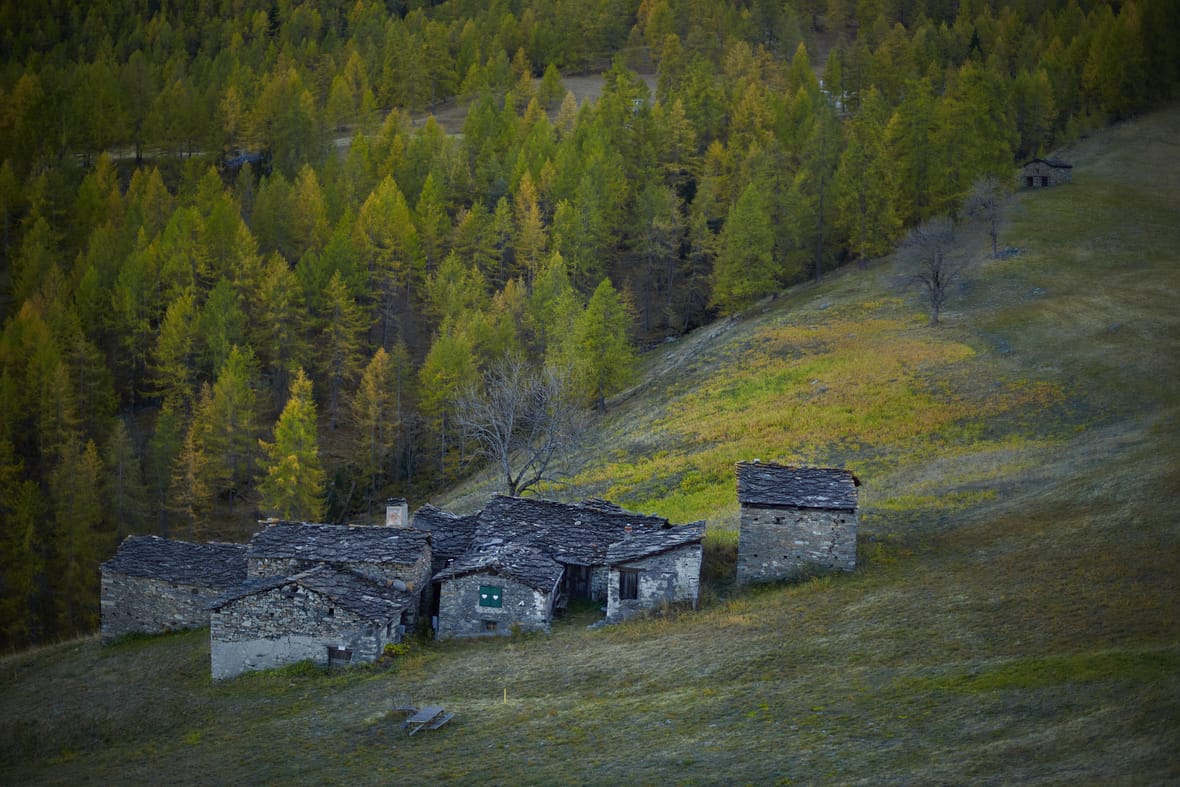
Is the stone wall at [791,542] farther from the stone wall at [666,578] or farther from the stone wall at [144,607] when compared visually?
the stone wall at [144,607]

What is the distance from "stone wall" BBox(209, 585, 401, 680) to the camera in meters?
33.4

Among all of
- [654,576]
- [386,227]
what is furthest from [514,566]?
[386,227]

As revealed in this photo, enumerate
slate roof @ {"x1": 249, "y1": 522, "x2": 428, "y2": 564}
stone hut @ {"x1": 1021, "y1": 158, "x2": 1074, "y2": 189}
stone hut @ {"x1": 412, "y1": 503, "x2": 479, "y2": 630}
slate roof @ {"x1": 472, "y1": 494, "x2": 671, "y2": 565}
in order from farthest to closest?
stone hut @ {"x1": 1021, "y1": 158, "x2": 1074, "y2": 189}, slate roof @ {"x1": 472, "y1": 494, "x2": 671, "y2": 565}, stone hut @ {"x1": 412, "y1": 503, "x2": 479, "y2": 630}, slate roof @ {"x1": 249, "y1": 522, "x2": 428, "y2": 564}

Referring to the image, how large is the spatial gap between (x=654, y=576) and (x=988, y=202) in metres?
58.3

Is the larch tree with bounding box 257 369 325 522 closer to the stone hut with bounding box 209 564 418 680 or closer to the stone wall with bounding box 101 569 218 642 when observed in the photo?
the stone wall with bounding box 101 569 218 642

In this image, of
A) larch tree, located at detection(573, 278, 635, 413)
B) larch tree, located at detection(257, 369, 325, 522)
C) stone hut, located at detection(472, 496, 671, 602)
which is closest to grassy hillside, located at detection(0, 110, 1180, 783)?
stone hut, located at detection(472, 496, 671, 602)

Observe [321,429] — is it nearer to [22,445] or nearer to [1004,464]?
[22,445]

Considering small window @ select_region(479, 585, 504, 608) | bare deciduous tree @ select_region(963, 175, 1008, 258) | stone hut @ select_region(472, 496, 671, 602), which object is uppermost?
bare deciduous tree @ select_region(963, 175, 1008, 258)

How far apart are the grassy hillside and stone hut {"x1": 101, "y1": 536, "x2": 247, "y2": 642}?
3.10ft

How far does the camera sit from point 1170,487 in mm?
38031

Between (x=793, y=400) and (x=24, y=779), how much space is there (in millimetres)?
41667

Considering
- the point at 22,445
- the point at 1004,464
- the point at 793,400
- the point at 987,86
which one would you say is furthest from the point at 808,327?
the point at 22,445

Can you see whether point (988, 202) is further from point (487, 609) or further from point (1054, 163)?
point (487, 609)

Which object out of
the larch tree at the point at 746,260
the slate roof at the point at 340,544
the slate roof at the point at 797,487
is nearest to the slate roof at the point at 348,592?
the slate roof at the point at 340,544
